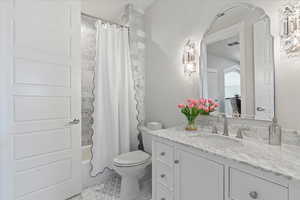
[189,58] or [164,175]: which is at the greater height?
[189,58]

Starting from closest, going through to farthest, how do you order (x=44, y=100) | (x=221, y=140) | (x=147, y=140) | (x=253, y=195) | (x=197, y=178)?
(x=253, y=195) < (x=197, y=178) < (x=221, y=140) < (x=44, y=100) < (x=147, y=140)

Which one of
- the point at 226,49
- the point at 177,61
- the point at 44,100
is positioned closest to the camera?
the point at 226,49

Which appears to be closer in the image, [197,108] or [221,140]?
[221,140]

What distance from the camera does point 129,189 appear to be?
1.79 meters

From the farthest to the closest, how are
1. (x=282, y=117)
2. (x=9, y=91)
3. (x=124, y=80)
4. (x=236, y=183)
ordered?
(x=124, y=80), (x=9, y=91), (x=282, y=117), (x=236, y=183)

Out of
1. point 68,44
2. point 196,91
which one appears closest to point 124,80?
point 68,44

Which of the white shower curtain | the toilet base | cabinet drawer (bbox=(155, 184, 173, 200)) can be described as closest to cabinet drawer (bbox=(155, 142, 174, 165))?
cabinet drawer (bbox=(155, 184, 173, 200))

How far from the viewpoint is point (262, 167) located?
0.77 metres

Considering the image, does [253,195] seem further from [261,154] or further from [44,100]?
[44,100]

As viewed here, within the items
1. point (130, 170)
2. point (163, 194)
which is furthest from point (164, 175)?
point (130, 170)

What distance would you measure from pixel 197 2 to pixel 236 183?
178 cm

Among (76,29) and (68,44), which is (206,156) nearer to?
(68,44)

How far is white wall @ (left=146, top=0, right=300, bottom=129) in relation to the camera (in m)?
1.14

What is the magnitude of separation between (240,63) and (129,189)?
5.59 ft
